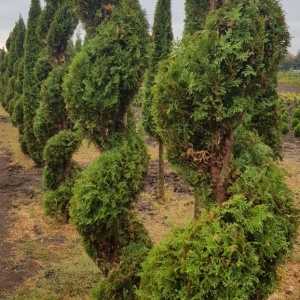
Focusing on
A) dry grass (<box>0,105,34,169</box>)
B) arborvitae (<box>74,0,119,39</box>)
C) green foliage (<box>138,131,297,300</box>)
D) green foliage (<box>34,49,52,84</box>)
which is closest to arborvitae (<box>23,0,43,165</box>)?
dry grass (<box>0,105,34,169</box>)

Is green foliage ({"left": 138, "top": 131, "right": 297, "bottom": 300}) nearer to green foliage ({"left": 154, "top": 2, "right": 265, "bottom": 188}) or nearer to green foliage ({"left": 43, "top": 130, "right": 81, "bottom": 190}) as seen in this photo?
green foliage ({"left": 154, "top": 2, "right": 265, "bottom": 188})

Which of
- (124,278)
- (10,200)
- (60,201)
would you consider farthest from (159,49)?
(124,278)

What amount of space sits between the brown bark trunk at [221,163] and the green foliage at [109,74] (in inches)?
81.7

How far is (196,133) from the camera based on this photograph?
407 centimetres

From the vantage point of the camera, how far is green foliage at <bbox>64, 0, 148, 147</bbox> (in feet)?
18.4

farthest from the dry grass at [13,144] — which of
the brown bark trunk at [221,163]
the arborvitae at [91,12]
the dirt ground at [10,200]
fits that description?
the brown bark trunk at [221,163]

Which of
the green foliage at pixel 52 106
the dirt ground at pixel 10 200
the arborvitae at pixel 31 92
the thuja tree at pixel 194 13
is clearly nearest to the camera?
the dirt ground at pixel 10 200

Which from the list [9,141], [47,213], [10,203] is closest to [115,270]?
[47,213]

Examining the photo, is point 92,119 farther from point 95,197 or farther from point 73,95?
point 95,197

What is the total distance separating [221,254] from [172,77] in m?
1.84

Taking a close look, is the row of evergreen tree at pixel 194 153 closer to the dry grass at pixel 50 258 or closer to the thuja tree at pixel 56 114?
the dry grass at pixel 50 258

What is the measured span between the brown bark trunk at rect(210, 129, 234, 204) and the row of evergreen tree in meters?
0.01

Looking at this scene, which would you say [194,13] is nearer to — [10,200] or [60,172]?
[60,172]

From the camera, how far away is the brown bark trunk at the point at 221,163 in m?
4.04
